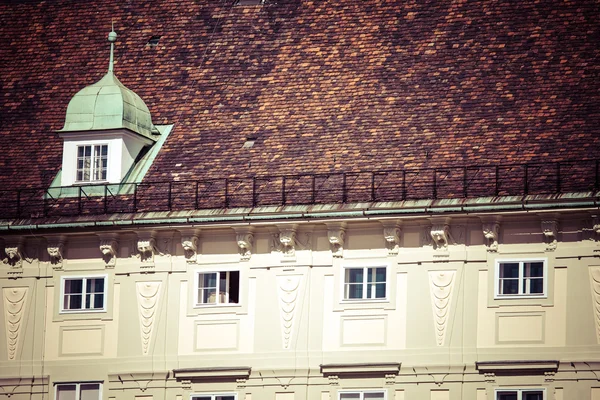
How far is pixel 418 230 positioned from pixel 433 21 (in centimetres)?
702

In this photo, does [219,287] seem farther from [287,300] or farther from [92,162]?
[92,162]

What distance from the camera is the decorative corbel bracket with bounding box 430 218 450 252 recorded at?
47.7 m

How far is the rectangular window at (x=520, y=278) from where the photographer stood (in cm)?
4728

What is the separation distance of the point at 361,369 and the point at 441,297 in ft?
8.01

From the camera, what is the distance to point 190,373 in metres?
48.7

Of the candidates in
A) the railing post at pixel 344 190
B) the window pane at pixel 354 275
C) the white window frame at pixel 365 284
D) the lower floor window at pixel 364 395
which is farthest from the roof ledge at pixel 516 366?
the railing post at pixel 344 190

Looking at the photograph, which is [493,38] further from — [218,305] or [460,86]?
[218,305]

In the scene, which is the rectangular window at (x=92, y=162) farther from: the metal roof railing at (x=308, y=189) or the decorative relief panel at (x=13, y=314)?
the decorative relief panel at (x=13, y=314)

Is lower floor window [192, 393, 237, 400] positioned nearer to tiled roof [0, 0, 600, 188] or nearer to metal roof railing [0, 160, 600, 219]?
metal roof railing [0, 160, 600, 219]

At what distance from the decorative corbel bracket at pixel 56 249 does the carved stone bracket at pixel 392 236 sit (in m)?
7.88

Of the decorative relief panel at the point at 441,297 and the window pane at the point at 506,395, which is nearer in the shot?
the window pane at the point at 506,395

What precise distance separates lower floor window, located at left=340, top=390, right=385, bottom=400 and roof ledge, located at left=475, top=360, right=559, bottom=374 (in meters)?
2.32

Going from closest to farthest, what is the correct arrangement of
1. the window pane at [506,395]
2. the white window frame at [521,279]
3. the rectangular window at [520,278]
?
1. the window pane at [506,395]
2. the white window frame at [521,279]
3. the rectangular window at [520,278]

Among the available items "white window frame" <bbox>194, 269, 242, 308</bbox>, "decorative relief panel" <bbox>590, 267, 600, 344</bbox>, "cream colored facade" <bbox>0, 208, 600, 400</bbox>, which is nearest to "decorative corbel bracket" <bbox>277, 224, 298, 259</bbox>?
"cream colored facade" <bbox>0, 208, 600, 400</bbox>
